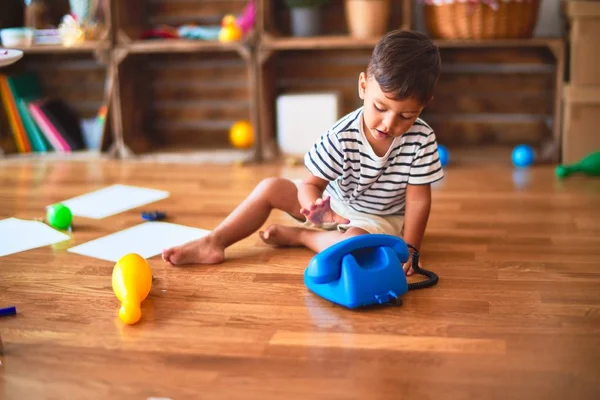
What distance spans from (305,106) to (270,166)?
280 millimetres

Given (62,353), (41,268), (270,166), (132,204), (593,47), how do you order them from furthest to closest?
(270,166) → (593,47) → (132,204) → (41,268) → (62,353)

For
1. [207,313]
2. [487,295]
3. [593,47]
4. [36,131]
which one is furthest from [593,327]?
[36,131]

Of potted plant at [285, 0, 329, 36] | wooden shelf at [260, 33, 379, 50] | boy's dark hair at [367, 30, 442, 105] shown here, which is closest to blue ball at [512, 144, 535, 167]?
wooden shelf at [260, 33, 379, 50]

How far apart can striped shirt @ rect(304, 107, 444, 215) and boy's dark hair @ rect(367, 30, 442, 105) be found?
0.58ft

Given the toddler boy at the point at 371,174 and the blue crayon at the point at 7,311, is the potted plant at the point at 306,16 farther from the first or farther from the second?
the blue crayon at the point at 7,311

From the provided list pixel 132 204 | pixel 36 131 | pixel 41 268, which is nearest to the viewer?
pixel 41 268

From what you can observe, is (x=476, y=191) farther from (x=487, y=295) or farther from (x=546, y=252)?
(x=487, y=295)

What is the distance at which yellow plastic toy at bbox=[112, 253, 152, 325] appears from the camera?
1.35 metres

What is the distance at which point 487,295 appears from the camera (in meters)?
1.46

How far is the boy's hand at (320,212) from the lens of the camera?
4.61ft

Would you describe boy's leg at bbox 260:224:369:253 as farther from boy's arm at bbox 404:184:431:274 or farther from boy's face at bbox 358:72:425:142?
boy's face at bbox 358:72:425:142

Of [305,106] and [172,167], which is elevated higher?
[305,106]

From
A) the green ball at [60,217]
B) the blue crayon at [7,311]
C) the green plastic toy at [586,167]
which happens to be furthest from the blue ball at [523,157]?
the blue crayon at [7,311]

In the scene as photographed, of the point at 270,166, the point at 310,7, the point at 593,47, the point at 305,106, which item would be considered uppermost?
the point at 310,7
